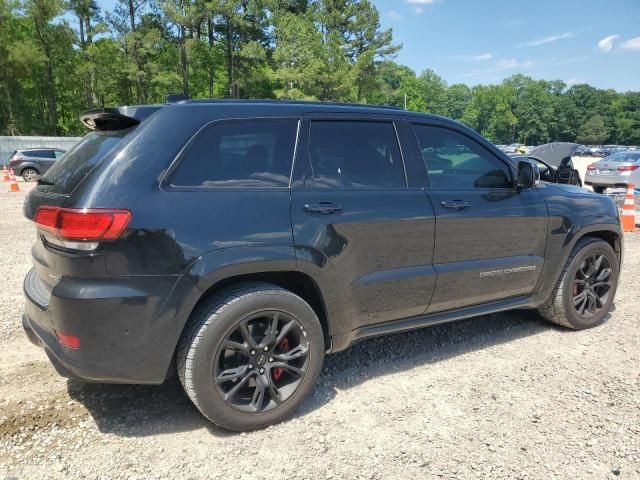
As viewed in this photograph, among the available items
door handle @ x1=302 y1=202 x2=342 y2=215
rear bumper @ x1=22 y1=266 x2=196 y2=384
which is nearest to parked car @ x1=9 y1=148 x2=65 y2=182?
rear bumper @ x1=22 y1=266 x2=196 y2=384

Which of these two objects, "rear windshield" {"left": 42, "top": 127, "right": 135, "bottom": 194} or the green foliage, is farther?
the green foliage

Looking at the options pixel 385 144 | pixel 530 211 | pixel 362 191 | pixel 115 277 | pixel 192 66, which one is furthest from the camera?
pixel 192 66

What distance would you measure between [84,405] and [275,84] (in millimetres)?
40907

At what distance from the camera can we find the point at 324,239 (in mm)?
2809

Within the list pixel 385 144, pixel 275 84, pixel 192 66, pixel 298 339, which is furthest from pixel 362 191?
pixel 192 66

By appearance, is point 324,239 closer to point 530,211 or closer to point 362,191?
point 362,191

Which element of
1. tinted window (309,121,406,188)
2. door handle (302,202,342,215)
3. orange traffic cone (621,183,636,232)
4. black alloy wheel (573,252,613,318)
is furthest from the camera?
orange traffic cone (621,183,636,232)

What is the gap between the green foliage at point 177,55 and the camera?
3619 cm

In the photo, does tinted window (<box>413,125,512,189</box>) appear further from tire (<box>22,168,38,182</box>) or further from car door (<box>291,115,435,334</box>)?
tire (<box>22,168,38,182</box>)

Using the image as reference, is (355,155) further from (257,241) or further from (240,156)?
(257,241)

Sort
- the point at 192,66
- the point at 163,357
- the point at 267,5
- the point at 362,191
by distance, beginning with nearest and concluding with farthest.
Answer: the point at 163,357
the point at 362,191
the point at 267,5
the point at 192,66

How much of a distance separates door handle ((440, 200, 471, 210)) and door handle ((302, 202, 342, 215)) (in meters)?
0.86

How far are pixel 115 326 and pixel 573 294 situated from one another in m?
3.65

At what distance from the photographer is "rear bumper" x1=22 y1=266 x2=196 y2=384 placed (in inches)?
90.7
